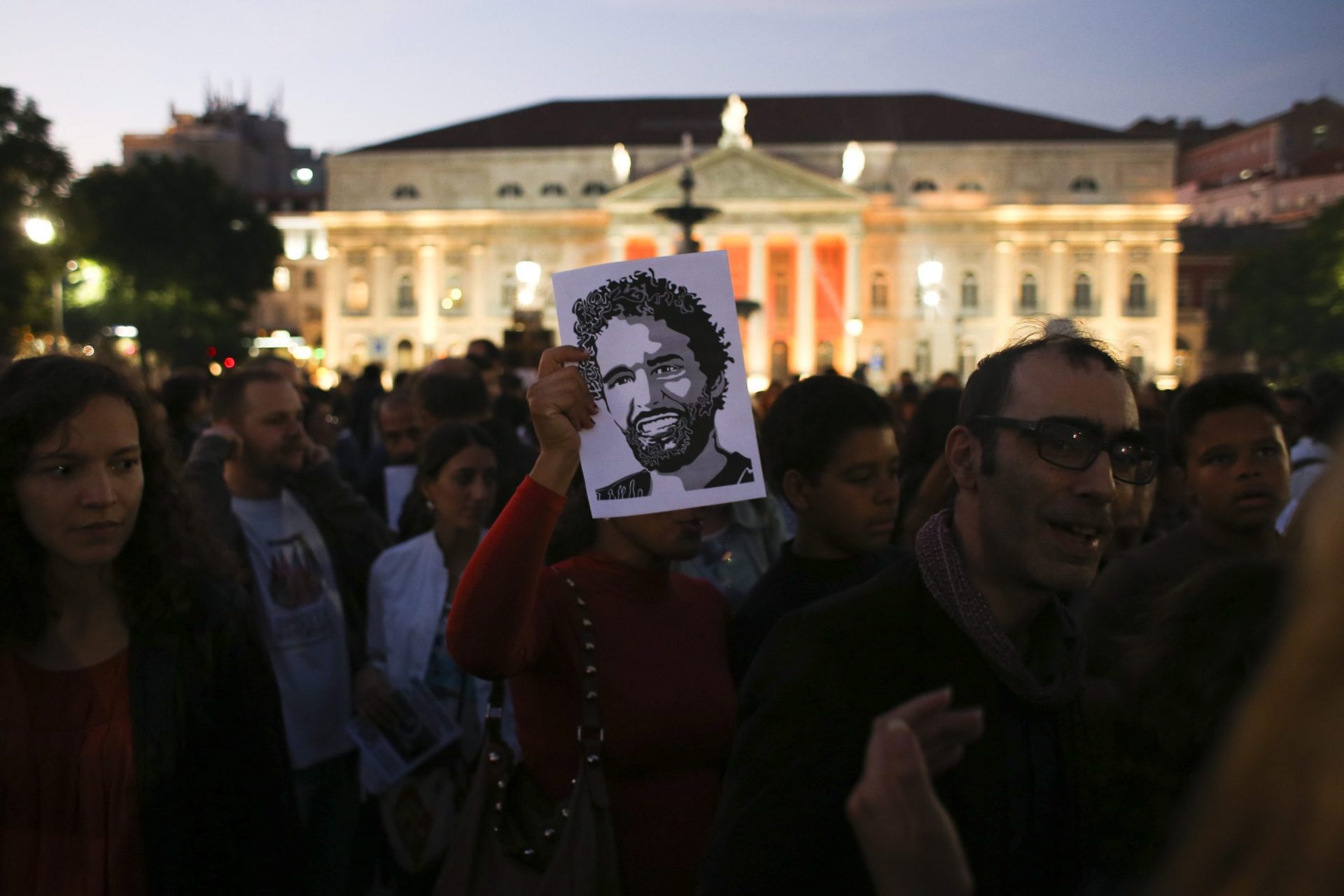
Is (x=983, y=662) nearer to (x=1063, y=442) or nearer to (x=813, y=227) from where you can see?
(x=1063, y=442)

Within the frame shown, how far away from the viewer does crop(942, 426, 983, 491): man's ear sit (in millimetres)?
2213

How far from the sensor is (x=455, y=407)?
665 cm

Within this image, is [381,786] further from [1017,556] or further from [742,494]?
[1017,556]

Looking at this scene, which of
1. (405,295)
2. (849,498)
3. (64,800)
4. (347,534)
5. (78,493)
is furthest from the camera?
(405,295)

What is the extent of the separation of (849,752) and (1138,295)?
64.9 meters

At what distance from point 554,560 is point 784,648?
5.29 ft

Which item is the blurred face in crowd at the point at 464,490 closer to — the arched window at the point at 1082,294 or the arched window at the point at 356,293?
the arched window at the point at 1082,294

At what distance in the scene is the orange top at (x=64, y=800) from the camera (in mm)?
2521

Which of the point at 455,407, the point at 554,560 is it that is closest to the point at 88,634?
the point at 554,560

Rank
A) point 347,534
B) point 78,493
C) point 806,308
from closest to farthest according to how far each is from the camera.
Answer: point 78,493, point 347,534, point 806,308

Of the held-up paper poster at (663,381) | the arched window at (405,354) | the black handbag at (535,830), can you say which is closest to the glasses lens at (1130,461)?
the held-up paper poster at (663,381)

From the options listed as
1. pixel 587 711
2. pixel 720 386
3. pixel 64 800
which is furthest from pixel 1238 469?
pixel 64 800

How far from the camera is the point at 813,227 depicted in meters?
58.5

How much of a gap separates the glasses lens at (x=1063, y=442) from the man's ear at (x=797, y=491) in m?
1.57
